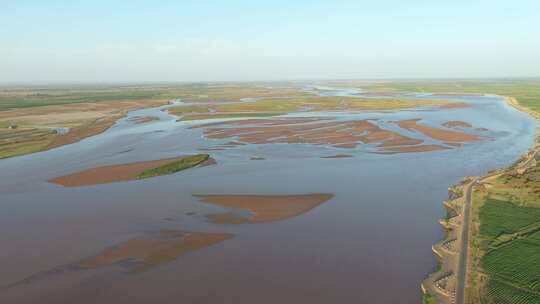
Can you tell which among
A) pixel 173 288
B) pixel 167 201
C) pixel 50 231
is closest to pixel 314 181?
pixel 167 201

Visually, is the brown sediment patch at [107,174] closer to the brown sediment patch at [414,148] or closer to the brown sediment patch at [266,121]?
the brown sediment patch at [414,148]

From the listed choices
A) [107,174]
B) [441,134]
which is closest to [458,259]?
[107,174]

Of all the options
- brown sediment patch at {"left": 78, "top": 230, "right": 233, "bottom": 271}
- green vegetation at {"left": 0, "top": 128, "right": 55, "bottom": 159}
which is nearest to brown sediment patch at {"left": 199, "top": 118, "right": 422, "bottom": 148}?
green vegetation at {"left": 0, "top": 128, "right": 55, "bottom": 159}

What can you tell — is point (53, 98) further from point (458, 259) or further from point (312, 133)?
point (458, 259)

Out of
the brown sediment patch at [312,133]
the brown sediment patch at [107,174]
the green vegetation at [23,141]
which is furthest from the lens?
the brown sediment patch at [312,133]

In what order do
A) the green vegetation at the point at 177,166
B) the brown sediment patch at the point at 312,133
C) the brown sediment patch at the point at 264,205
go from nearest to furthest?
1. the brown sediment patch at the point at 264,205
2. the green vegetation at the point at 177,166
3. the brown sediment patch at the point at 312,133

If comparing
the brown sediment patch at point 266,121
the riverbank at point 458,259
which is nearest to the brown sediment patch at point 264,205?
the riverbank at point 458,259

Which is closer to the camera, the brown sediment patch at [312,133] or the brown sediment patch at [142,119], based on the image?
Answer: the brown sediment patch at [312,133]
